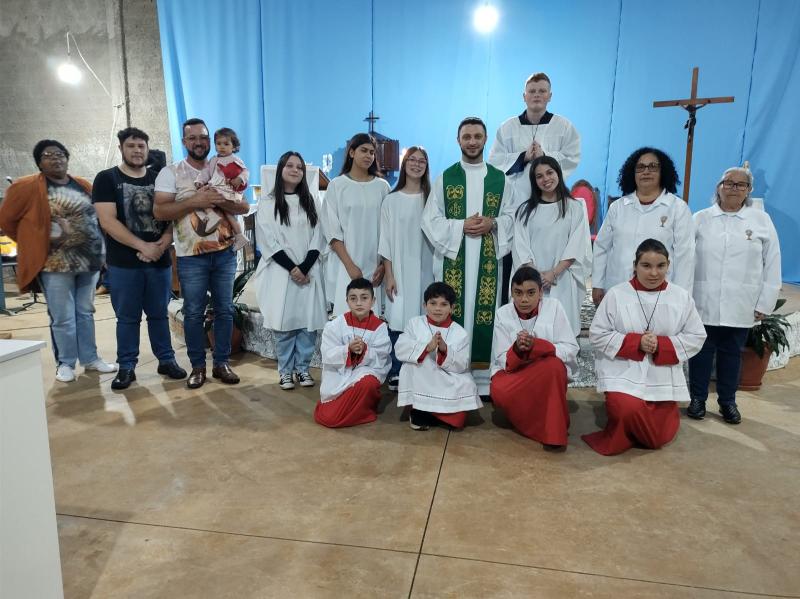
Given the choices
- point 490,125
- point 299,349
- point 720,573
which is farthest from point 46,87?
point 720,573

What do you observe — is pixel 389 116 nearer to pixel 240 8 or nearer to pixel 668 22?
pixel 240 8

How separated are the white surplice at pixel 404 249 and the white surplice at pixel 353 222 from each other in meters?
0.10

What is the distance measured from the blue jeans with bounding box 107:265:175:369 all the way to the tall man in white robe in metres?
1.67

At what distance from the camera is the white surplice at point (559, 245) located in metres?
3.25

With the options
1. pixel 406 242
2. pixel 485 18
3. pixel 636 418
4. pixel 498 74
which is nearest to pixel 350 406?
pixel 406 242

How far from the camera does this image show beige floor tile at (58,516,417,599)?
5.86ft

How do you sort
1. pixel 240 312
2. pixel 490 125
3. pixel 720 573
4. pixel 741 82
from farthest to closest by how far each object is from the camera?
pixel 490 125, pixel 741 82, pixel 240 312, pixel 720 573

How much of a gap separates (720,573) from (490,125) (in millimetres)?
5950

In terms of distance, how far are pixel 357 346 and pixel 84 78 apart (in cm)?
800

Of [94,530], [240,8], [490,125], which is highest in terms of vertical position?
[240,8]

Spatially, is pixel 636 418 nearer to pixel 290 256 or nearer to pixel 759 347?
pixel 759 347

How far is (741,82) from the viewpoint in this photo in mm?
6312

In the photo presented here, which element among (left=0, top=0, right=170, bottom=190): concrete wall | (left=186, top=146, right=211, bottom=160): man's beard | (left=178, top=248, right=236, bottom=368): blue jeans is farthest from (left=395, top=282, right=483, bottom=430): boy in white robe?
(left=0, top=0, right=170, bottom=190): concrete wall

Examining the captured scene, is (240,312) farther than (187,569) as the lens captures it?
Yes
